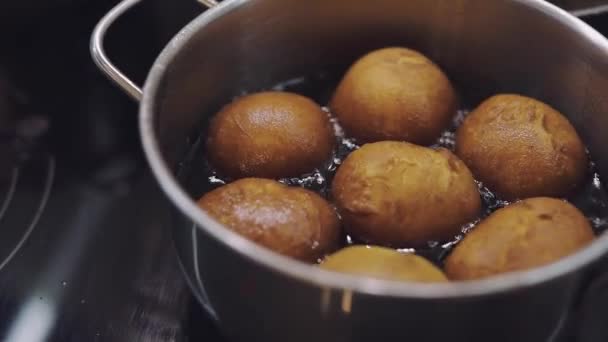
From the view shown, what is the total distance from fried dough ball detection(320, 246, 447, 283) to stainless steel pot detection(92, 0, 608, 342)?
0.20ft

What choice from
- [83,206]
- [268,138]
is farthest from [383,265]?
[83,206]

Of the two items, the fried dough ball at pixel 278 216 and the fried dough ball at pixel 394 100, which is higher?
the fried dough ball at pixel 394 100

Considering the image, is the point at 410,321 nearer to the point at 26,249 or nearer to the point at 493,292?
the point at 493,292

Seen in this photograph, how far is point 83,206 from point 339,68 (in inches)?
18.6

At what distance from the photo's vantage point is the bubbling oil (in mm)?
806

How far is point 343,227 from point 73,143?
1.93 feet

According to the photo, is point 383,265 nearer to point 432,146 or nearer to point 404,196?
point 404,196

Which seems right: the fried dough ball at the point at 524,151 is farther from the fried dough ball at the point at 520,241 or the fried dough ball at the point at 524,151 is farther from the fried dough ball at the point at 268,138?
the fried dough ball at the point at 268,138

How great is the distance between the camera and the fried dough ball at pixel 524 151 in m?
0.84

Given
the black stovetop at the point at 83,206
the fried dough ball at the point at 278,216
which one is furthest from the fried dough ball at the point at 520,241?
the black stovetop at the point at 83,206

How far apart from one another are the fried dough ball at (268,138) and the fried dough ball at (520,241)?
0.24 metres

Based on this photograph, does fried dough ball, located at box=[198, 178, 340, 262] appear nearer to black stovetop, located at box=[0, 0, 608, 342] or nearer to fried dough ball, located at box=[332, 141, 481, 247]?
fried dough ball, located at box=[332, 141, 481, 247]

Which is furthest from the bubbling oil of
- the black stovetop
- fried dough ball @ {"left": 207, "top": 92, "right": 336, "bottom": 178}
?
the black stovetop

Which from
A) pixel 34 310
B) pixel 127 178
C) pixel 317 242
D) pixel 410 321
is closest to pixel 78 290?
pixel 34 310
